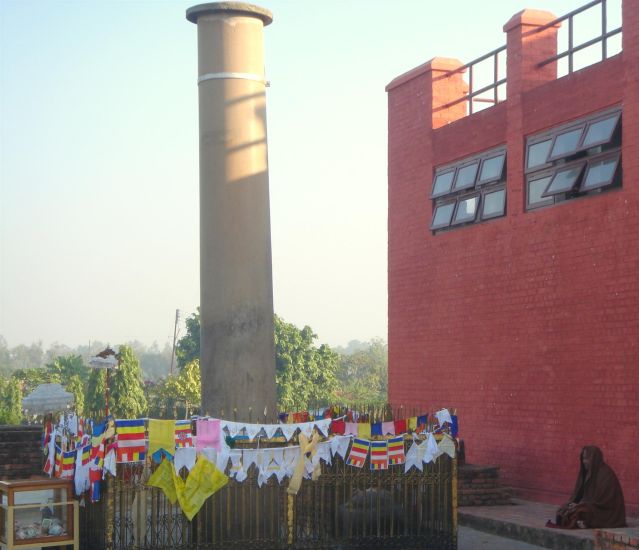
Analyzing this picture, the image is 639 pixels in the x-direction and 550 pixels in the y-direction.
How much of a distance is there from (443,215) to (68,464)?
883cm

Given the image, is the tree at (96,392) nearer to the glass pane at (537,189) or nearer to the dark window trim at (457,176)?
the dark window trim at (457,176)

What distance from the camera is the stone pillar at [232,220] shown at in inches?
584

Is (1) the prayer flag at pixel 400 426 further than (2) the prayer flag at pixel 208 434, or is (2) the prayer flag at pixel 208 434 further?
(1) the prayer flag at pixel 400 426

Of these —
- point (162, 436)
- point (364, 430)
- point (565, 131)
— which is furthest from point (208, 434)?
A: point (565, 131)

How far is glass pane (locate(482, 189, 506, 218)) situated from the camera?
60.1 feet

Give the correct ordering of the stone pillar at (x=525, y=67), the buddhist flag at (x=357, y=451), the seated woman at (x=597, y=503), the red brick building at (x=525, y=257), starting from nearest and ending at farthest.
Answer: the buddhist flag at (x=357, y=451)
the seated woman at (x=597, y=503)
the red brick building at (x=525, y=257)
the stone pillar at (x=525, y=67)

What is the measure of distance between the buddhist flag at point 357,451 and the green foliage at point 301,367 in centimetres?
4788

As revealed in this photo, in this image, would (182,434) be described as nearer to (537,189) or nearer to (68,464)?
(68,464)

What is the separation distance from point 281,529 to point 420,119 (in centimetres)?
973

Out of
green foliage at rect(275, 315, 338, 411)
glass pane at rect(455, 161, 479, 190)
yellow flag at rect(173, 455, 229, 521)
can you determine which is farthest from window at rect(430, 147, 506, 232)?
green foliage at rect(275, 315, 338, 411)

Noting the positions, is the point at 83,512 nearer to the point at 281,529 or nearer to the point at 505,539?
the point at 281,529

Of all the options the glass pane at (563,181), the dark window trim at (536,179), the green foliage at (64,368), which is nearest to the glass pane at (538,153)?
the dark window trim at (536,179)

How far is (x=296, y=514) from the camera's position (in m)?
13.2

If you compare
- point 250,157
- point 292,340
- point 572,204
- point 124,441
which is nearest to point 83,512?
point 124,441
